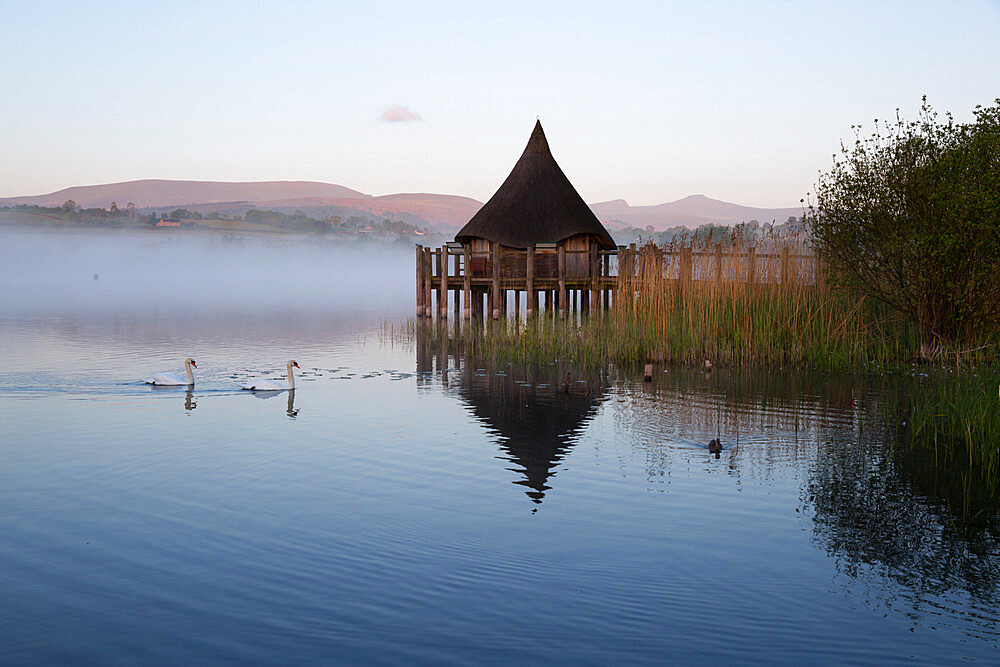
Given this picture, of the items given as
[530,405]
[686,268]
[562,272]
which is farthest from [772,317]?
[562,272]

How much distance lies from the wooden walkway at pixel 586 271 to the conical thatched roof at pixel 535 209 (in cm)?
67

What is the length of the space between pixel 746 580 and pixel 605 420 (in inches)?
255

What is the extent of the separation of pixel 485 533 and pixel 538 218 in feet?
81.9

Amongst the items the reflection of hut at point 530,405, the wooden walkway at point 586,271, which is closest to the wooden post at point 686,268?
the wooden walkway at point 586,271

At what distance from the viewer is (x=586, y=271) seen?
2891 cm

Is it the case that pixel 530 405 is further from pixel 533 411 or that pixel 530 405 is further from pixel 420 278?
pixel 420 278

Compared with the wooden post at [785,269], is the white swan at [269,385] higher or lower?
lower

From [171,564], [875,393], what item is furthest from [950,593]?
[875,393]

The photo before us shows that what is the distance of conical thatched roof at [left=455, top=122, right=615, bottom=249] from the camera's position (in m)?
31.5

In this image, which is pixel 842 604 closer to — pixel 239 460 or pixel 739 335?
pixel 239 460

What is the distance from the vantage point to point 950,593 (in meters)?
5.89

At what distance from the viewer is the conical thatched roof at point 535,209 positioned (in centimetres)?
3148

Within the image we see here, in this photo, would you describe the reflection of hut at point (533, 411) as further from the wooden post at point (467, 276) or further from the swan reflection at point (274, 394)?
the wooden post at point (467, 276)

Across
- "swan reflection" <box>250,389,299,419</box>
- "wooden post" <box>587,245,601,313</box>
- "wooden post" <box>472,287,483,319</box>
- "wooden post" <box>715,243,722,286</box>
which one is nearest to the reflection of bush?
"wooden post" <box>715,243,722,286</box>
